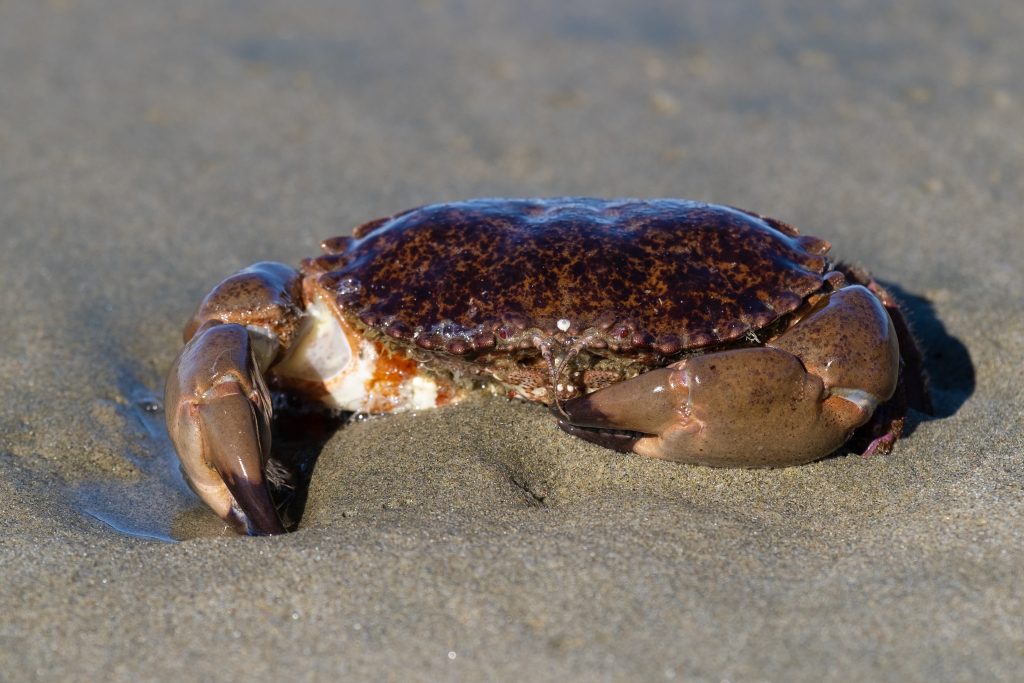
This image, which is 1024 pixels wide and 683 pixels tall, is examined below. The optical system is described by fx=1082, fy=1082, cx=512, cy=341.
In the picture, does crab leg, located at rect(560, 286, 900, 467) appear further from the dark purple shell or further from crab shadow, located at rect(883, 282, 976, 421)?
crab shadow, located at rect(883, 282, 976, 421)

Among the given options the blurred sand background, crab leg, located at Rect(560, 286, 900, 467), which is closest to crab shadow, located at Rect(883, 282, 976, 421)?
the blurred sand background

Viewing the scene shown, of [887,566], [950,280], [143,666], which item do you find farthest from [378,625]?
[950,280]

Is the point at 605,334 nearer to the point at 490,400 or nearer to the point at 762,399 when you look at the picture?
the point at 762,399

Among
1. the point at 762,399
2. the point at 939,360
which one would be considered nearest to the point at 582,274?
the point at 762,399

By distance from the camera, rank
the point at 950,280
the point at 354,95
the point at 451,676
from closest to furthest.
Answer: the point at 451,676 → the point at 950,280 → the point at 354,95

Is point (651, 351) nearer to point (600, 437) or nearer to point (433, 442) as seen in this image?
point (600, 437)

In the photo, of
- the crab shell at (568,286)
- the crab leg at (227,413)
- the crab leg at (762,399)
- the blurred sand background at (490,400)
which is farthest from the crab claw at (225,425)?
the crab leg at (762,399)
